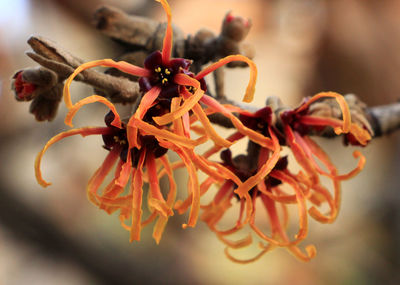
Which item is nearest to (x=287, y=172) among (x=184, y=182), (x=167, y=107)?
(x=167, y=107)

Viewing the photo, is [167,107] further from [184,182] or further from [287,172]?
[184,182]


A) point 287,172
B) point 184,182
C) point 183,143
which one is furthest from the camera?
point 184,182

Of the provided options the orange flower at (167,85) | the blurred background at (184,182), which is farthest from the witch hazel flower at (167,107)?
the blurred background at (184,182)

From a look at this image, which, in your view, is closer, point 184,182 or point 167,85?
point 167,85

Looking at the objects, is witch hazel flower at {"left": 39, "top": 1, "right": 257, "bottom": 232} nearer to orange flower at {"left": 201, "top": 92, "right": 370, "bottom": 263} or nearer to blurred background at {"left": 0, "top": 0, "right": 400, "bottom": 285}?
orange flower at {"left": 201, "top": 92, "right": 370, "bottom": 263}

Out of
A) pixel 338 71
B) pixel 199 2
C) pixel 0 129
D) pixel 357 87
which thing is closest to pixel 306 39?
pixel 338 71

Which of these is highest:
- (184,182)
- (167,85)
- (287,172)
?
(167,85)

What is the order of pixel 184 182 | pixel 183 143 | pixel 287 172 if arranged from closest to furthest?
pixel 183 143 < pixel 287 172 < pixel 184 182

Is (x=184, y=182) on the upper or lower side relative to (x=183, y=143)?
lower

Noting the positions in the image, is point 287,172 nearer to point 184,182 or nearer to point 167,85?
point 167,85
